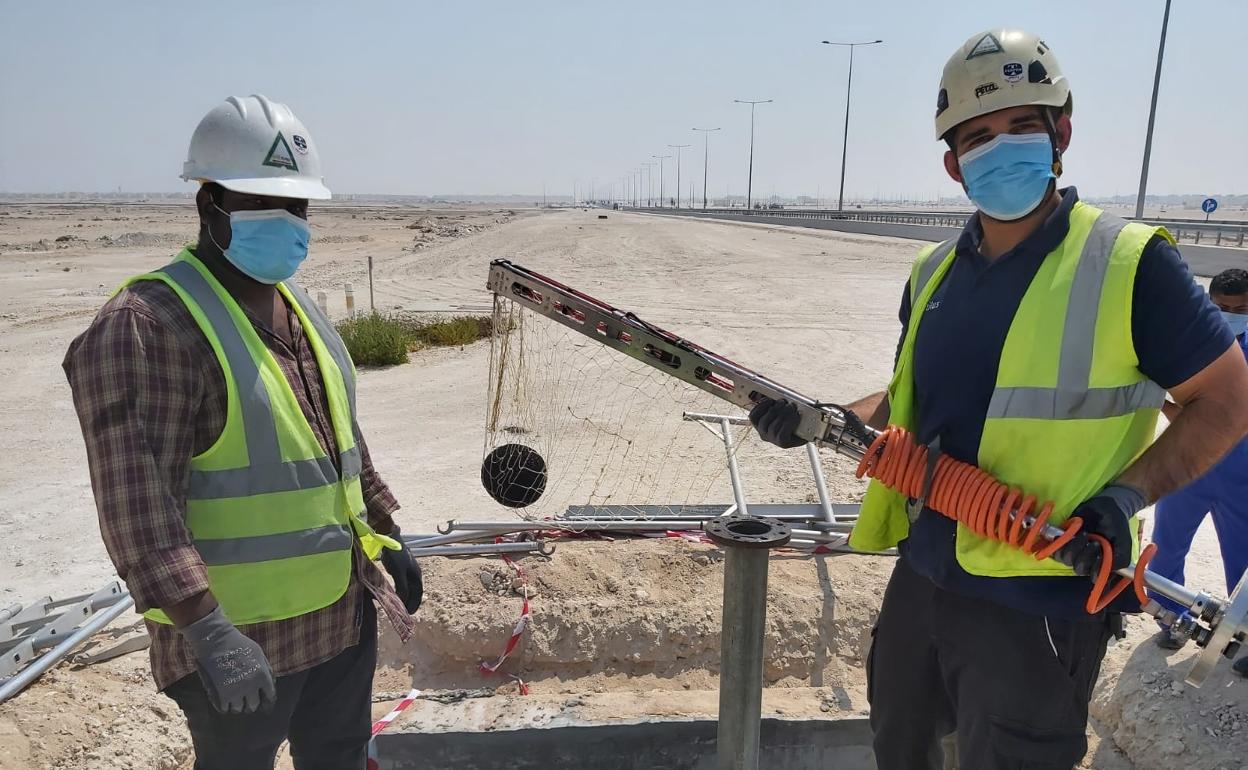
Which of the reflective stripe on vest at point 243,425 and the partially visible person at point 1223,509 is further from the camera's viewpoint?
the partially visible person at point 1223,509

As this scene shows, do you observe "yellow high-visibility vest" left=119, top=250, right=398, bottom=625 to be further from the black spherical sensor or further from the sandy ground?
the black spherical sensor

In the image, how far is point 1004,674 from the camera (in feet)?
6.58

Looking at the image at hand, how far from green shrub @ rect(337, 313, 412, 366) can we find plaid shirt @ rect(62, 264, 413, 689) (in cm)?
909

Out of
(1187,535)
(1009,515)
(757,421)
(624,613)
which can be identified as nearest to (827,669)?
(624,613)

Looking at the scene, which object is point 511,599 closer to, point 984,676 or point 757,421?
point 757,421

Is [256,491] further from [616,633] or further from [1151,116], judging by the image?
[1151,116]

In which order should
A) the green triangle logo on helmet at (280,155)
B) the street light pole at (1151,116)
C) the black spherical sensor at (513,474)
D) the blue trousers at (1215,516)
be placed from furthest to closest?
the street light pole at (1151,116) → the black spherical sensor at (513,474) → the blue trousers at (1215,516) → the green triangle logo on helmet at (280,155)

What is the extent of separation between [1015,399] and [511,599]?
328 centimetres

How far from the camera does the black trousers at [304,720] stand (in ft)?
6.79

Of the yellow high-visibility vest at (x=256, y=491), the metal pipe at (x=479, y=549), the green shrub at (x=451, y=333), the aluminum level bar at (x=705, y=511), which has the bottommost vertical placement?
the metal pipe at (x=479, y=549)

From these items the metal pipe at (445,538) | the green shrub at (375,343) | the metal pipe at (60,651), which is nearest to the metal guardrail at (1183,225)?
the green shrub at (375,343)

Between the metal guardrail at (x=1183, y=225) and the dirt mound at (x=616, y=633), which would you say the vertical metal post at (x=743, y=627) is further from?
the metal guardrail at (x=1183, y=225)

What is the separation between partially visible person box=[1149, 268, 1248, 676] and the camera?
3850 millimetres

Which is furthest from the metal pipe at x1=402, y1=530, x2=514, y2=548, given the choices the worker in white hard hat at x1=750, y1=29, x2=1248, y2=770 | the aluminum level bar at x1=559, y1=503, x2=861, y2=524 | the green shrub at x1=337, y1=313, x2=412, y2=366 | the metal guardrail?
the metal guardrail
